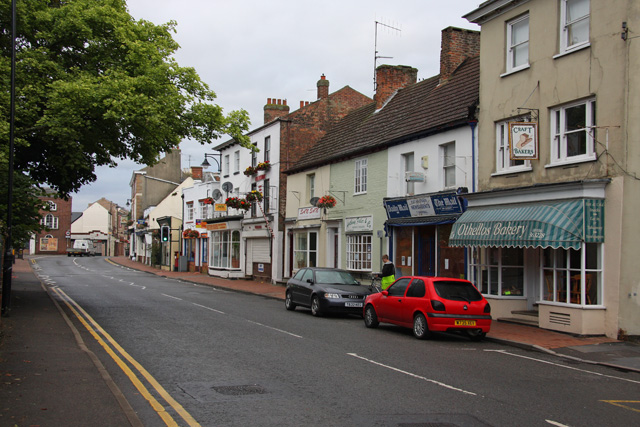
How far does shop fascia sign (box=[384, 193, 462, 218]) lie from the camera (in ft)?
60.5

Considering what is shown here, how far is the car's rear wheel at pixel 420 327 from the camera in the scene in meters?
13.3

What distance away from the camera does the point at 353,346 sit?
12102 millimetres

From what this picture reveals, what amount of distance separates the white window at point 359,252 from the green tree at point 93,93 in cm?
736

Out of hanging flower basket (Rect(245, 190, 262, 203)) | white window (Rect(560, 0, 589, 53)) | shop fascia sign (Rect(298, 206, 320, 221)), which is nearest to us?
white window (Rect(560, 0, 589, 53))

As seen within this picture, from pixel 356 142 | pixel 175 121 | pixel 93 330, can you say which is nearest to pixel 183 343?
pixel 93 330

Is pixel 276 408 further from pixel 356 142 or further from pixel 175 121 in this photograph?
pixel 356 142

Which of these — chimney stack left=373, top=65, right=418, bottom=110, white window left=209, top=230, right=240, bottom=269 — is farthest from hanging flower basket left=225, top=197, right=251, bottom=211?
chimney stack left=373, top=65, right=418, bottom=110

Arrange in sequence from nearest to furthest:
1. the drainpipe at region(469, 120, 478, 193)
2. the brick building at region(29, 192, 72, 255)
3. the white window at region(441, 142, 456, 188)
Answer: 1. the drainpipe at region(469, 120, 478, 193)
2. the white window at region(441, 142, 456, 188)
3. the brick building at region(29, 192, 72, 255)

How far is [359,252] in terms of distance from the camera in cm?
2427

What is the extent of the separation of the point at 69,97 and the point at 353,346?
9.98 metres

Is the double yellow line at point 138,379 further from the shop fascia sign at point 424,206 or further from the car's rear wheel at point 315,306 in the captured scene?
the shop fascia sign at point 424,206

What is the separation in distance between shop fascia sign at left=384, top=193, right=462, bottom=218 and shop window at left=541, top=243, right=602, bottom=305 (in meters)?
3.61

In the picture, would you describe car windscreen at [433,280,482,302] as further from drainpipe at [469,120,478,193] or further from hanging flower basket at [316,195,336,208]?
hanging flower basket at [316,195,336,208]

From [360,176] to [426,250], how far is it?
18.2 ft
